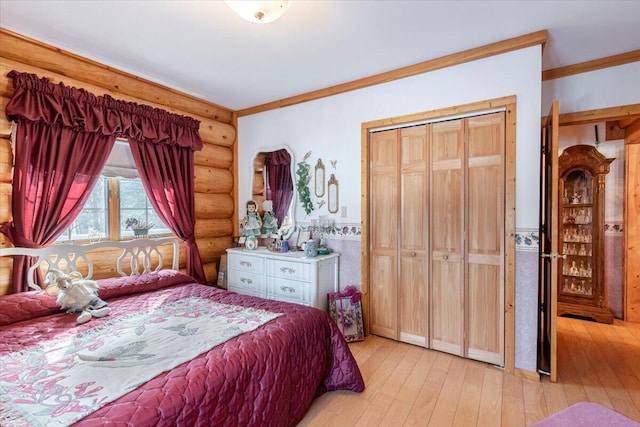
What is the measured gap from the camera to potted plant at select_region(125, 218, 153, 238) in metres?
2.96

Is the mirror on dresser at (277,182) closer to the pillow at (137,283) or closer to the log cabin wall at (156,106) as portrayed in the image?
the log cabin wall at (156,106)

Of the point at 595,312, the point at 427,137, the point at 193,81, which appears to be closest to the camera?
the point at 427,137

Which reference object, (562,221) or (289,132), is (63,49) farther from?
(562,221)

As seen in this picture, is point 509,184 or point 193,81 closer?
point 509,184

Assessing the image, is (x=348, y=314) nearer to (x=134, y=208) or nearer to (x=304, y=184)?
(x=304, y=184)

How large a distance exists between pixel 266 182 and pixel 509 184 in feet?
8.35

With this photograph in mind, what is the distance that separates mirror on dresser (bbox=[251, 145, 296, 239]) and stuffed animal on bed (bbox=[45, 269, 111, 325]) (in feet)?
6.09

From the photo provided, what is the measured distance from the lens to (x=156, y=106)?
3.08 m

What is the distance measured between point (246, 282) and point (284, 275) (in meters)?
0.56

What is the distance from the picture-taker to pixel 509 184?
2.34m

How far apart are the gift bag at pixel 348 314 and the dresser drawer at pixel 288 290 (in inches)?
10.2

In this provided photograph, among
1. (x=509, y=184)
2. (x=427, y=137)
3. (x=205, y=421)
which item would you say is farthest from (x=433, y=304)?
(x=205, y=421)

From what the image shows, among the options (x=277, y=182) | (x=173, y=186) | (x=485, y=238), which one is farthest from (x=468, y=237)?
(x=173, y=186)

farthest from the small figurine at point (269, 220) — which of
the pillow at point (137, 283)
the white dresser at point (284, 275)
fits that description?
the pillow at point (137, 283)
